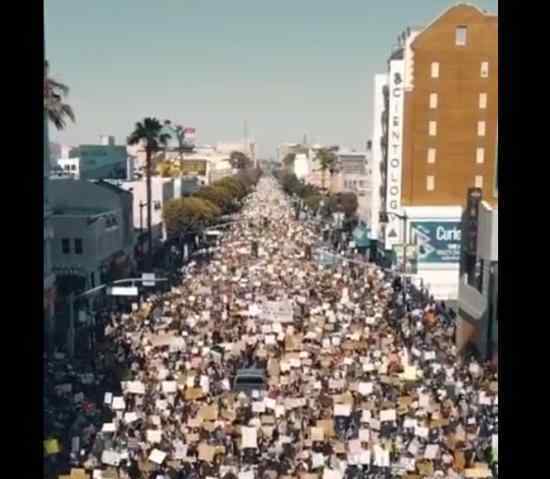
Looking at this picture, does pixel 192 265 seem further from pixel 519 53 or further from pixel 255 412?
pixel 519 53

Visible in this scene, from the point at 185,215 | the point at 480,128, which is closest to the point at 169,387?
the point at 480,128

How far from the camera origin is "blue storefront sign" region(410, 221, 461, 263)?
65.9ft

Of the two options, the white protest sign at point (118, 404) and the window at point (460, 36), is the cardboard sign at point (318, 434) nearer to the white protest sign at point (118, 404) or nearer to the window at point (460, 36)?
the white protest sign at point (118, 404)

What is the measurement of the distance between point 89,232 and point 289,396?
8.76 meters

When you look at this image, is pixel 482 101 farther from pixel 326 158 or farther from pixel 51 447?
pixel 51 447

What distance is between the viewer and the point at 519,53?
3297 millimetres

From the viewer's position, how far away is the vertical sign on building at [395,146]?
22359 millimetres

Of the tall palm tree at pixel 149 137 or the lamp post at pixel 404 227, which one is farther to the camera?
the tall palm tree at pixel 149 137

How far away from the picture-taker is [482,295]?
1387 centimetres

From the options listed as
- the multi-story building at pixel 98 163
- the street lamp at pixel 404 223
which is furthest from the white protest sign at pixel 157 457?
the multi-story building at pixel 98 163

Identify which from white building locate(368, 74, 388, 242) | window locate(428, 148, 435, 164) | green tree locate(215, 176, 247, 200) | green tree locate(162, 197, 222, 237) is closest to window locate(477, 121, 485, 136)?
window locate(428, 148, 435, 164)

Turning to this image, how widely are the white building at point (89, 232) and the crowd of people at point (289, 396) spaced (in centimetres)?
230

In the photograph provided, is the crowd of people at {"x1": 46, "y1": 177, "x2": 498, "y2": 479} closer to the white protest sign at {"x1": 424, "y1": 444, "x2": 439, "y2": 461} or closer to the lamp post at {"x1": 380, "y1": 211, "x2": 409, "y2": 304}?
the white protest sign at {"x1": 424, "y1": 444, "x2": 439, "y2": 461}
